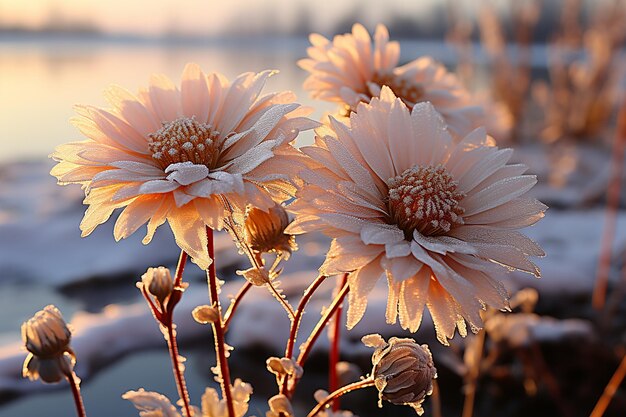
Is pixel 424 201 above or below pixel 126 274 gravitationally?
above

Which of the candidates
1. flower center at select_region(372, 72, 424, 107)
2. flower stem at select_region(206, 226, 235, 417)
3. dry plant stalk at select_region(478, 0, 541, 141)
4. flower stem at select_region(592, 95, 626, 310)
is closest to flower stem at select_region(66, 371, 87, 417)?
flower stem at select_region(206, 226, 235, 417)

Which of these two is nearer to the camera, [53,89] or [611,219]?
[611,219]

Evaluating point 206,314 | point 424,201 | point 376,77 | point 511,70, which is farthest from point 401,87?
point 511,70

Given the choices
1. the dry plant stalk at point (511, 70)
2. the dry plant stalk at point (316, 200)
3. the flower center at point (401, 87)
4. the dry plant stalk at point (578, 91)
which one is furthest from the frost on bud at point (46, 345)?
the dry plant stalk at point (578, 91)

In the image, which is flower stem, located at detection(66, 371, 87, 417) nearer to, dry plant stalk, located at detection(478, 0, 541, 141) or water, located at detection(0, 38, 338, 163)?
water, located at detection(0, 38, 338, 163)

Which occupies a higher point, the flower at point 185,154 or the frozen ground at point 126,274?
the flower at point 185,154

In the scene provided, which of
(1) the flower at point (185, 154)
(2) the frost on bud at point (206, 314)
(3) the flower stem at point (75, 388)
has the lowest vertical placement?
(3) the flower stem at point (75, 388)

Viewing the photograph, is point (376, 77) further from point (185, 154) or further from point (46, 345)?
point (46, 345)

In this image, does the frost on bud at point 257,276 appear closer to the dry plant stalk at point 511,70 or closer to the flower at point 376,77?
the flower at point 376,77
